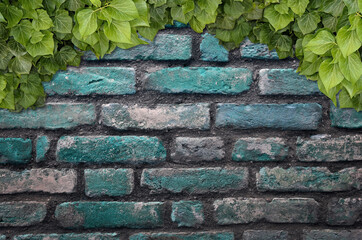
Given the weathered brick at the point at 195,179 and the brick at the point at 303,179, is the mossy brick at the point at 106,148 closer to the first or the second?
the weathered brick at the point at 195,179

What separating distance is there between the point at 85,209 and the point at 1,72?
1.36 ft

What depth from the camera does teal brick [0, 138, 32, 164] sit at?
0.88 metres

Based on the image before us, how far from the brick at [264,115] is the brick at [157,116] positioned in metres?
0.05

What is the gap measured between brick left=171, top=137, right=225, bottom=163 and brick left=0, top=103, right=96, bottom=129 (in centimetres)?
25

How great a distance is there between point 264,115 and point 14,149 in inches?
27.3

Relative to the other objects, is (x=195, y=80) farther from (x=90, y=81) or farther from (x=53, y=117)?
(x=53, y=117)

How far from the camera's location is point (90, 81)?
878 millimetres

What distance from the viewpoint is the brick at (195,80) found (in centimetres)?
88

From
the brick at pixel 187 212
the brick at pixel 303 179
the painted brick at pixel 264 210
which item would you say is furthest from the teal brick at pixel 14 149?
the brick at pixel 303 179

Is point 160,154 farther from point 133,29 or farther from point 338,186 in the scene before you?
point 338,186

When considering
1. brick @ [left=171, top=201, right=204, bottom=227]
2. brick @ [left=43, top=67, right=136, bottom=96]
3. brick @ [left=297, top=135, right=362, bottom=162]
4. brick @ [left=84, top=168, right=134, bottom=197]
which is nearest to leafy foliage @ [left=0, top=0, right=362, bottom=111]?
brick @ [left=43, top=67, right=136, bottom=96]

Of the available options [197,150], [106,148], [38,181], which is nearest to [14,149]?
[38,181]

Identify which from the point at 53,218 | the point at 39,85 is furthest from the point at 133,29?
the point at 53,218

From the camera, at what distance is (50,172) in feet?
2.90
